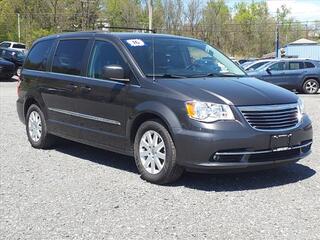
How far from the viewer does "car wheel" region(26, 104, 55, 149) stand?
8484mm

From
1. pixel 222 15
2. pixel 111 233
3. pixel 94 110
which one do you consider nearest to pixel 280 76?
pixel 94 110

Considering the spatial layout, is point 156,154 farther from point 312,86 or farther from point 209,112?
point 312,86

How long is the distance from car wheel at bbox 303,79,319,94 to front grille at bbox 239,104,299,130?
692 inches

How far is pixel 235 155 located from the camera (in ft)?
19.5

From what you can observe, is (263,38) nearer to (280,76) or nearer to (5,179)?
(280,76)

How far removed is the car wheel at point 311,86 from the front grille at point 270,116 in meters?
17.6

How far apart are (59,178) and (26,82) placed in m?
2.78

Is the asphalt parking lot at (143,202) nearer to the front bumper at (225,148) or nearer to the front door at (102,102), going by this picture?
the front bumper at (225,148)

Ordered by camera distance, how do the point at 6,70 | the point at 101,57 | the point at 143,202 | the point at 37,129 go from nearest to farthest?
the point at 143,202 → the point at 101,57 → the point at 37,129 → the point at 6,70

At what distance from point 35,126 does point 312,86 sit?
16.9 m

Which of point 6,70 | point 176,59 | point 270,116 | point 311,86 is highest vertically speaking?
point 176,59

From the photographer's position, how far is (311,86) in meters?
23.4

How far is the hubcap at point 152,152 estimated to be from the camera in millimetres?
6289

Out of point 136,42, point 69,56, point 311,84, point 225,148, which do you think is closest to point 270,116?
point 225,148
